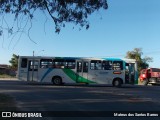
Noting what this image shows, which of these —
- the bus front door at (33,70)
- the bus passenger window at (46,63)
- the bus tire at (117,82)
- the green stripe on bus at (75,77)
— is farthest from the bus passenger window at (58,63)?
the bus tire at (117,82)

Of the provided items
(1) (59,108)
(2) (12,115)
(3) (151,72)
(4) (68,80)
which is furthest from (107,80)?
(2) (12,115)

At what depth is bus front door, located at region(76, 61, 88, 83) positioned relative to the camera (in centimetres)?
3491

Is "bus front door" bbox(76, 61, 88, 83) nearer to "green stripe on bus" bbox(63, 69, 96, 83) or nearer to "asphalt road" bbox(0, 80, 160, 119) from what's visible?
"green stripe on bus" bbox(63, 69, 96, 83)

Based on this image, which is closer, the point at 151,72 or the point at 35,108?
the point at 35,108

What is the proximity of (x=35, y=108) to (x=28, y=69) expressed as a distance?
64.5 ft

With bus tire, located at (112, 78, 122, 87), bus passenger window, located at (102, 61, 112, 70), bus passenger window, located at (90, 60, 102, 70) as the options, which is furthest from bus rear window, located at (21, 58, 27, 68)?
bus tire, located at (112, 78, 122, 87)

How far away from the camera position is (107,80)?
115 ft

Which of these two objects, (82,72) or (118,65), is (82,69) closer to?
(82,72)

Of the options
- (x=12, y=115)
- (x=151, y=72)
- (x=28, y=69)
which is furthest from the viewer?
(x=151, y=72)

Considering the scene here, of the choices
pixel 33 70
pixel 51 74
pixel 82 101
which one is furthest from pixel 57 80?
pixel 82 101

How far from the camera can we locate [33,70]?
114 ft

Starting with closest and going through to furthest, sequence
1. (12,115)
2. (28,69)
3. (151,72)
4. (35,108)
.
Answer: (12,115)
(35,108)
(28,69)
(151,72)

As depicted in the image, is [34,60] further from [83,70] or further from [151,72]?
[151,72]

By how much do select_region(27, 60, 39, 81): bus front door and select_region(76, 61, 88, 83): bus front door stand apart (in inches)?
148
